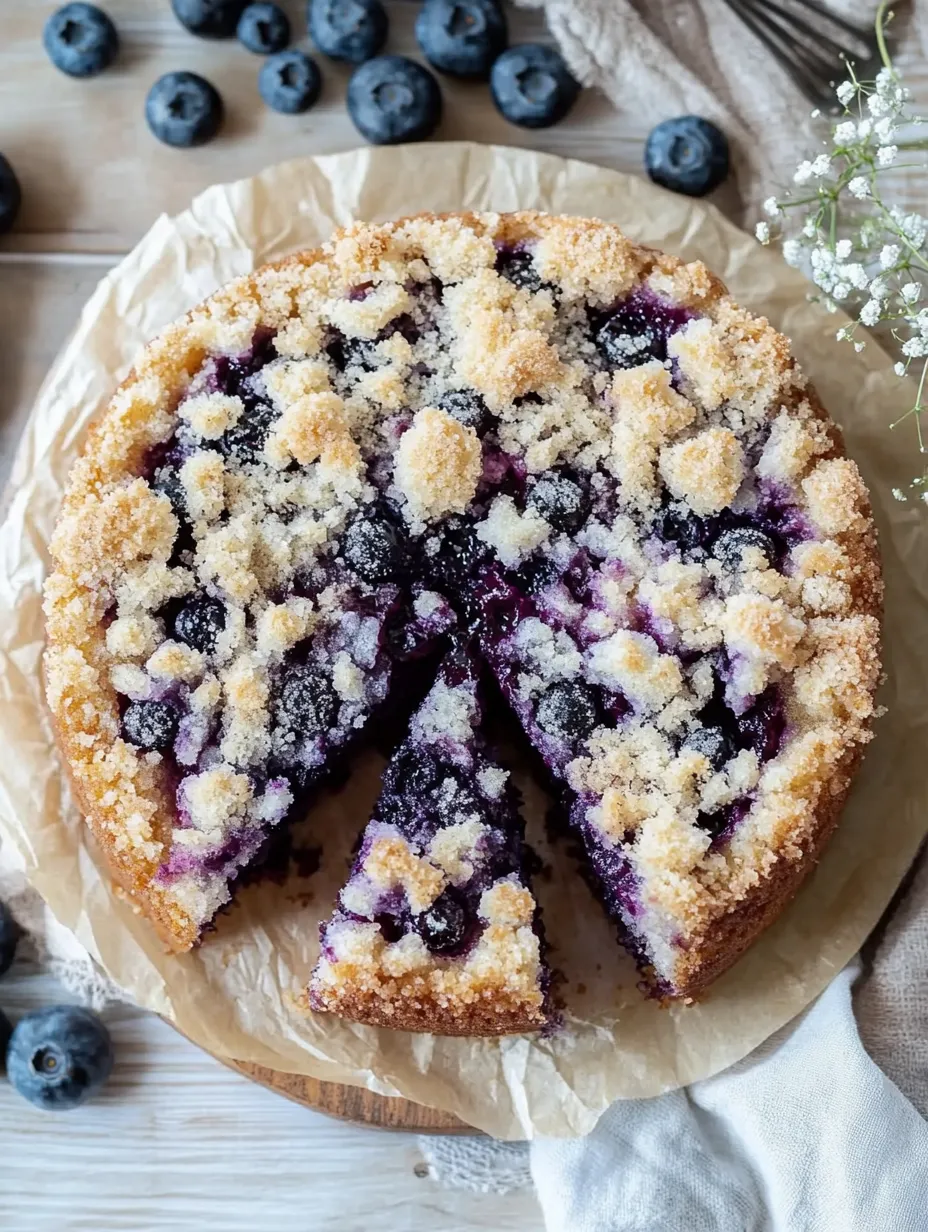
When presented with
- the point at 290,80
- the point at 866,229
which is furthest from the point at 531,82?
the point at 866,229

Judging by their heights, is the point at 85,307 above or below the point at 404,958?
above

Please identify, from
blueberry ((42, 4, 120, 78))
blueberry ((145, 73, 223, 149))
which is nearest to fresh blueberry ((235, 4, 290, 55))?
blueberry ((145, 73, 223, 149))

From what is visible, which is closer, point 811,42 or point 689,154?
point 689,154

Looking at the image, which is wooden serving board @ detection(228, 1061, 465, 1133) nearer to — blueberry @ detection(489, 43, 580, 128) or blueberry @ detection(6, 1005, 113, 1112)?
blueberry @ detection(6, 1005, 113, 1112)

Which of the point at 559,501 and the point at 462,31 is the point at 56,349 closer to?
the point at 462,31

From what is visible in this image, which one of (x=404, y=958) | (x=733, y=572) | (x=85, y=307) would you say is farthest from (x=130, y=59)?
(x=404, y=958)

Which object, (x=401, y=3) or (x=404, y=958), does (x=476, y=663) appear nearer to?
(x=404, y=958)
